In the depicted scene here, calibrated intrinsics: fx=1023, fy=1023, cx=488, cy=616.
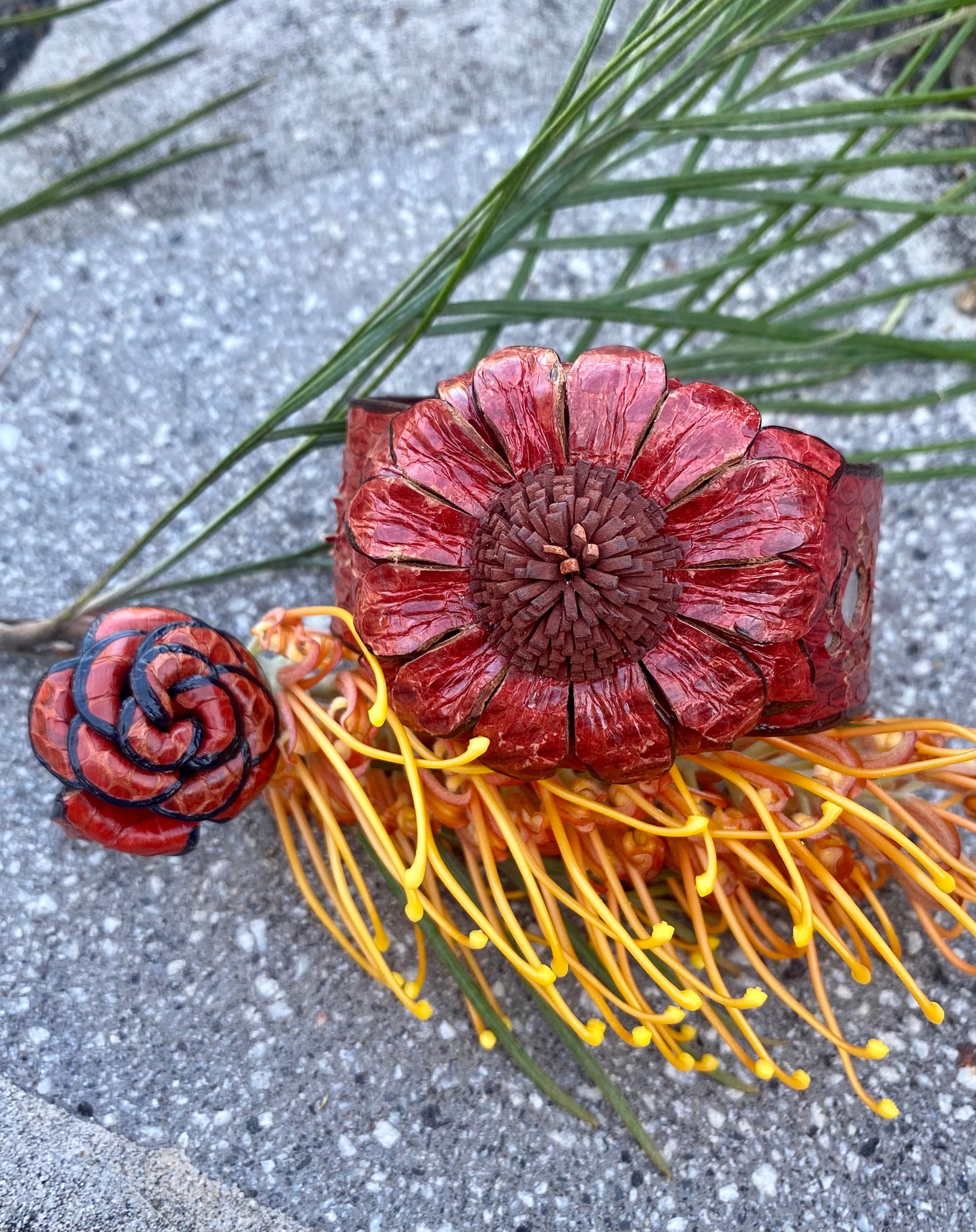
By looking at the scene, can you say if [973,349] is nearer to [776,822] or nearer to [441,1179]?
[776,822]

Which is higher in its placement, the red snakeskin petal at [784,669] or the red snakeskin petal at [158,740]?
the red snakeskin petal at [784,669]


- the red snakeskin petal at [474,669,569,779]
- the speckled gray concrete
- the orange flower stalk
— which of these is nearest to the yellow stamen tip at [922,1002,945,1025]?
the orange flower stalk

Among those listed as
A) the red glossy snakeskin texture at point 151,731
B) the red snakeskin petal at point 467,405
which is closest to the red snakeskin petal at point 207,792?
the red glossy snakeskin texture at point 151,731

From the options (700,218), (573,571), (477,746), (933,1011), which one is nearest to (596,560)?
(573,571)

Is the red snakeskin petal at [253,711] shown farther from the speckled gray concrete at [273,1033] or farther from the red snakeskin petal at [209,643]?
the speckled gray concrete at [273,1033]

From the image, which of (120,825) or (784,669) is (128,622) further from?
(784,669)
